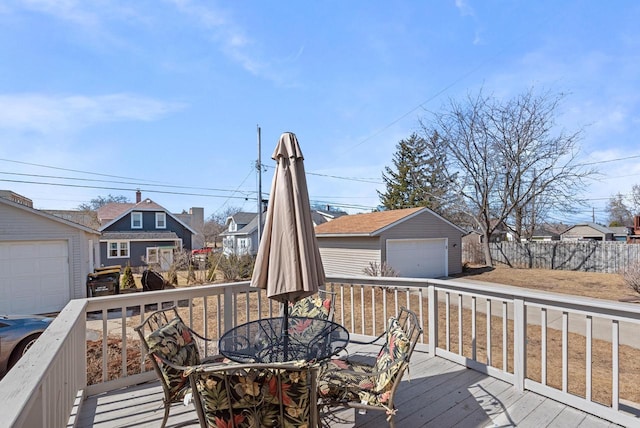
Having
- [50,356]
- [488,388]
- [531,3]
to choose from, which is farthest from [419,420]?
[531,3]

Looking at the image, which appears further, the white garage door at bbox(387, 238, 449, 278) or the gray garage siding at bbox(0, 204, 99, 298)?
the white garage door at bbox(387, 238, 449, 278)

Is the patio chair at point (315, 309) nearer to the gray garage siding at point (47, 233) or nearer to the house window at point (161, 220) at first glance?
the gray garage siding at point (47, 233)

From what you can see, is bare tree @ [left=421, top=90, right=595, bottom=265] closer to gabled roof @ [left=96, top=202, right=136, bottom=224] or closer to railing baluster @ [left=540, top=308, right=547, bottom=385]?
railing baluster @ [left=540, top=308, right=547, bottom=385]

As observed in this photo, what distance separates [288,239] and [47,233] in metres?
10.7

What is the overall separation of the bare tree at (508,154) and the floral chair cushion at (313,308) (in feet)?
54.7

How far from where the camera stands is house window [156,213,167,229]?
72.7 ft

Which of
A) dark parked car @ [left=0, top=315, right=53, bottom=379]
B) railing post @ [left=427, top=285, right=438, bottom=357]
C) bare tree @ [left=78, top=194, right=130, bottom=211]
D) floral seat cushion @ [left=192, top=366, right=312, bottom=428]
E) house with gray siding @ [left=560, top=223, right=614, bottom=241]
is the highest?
bare tree @ [left=78, top=194, right=130, bottom=211]

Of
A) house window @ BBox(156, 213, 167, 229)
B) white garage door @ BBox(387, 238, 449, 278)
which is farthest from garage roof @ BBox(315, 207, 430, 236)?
house window @ BBox(156, 213, 167, 229)

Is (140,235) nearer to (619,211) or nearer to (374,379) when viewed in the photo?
(374,379)

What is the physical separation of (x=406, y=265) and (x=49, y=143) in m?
17.8

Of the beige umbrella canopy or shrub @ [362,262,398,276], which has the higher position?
the beige umbrella canopy

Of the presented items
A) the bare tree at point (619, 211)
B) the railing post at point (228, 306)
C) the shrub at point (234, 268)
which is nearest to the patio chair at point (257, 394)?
the railing post at point (228, 306)

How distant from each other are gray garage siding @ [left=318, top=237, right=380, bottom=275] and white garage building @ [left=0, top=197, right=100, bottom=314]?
28.3 feet

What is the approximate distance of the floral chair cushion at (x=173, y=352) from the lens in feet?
6.97
